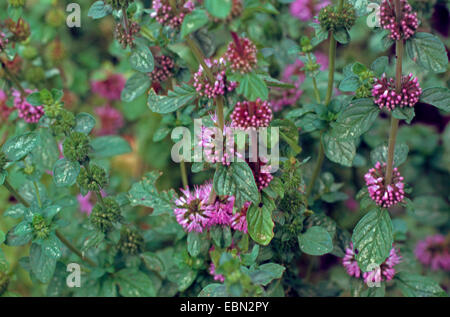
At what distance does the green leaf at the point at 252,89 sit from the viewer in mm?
1013

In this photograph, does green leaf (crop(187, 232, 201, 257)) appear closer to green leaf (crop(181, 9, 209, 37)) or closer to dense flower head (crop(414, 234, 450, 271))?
green leaf (crop(181, 9, 209, 37))

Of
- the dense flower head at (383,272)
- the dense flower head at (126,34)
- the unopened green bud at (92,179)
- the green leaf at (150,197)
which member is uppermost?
the dense flower head at (126,34)

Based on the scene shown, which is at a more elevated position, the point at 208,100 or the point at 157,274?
the point at 208,100

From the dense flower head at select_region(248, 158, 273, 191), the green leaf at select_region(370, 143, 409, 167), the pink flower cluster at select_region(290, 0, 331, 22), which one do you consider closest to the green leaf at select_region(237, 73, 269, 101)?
the dense flower head at select_region(248, 158, 273, 191)

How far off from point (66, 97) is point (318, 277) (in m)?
1.52

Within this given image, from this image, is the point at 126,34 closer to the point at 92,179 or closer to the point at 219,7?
the point at 92,179

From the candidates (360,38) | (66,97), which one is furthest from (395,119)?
(66,97)

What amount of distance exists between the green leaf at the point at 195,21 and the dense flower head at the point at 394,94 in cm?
48

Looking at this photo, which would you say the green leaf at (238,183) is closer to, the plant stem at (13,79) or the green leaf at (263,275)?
the green leaf at (263,275)

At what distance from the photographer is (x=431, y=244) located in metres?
1.97

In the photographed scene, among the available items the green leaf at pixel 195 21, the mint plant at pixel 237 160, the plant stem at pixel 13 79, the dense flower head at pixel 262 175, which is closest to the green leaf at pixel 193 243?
the mint plant at pixel 237 160

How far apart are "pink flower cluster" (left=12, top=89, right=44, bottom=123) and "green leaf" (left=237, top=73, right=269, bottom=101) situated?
2.88 feet
